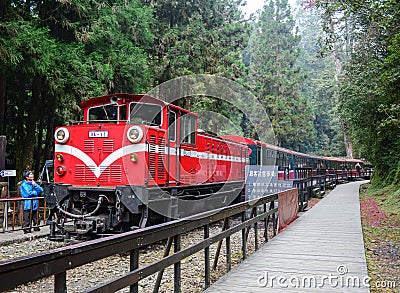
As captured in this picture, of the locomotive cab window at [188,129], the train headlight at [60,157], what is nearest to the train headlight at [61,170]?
the train headlight at [60,157]

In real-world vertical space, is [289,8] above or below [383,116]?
above

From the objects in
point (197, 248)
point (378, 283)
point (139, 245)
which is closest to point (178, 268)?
point (197, 248)

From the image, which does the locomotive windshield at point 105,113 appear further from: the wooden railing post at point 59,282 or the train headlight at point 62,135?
the wooden railing post at point 59,282

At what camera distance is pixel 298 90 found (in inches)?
1868

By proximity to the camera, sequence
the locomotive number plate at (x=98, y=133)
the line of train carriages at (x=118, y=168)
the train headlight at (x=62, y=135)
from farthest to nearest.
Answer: the train headlight at (x=62, y=135) < the locomotive number plate at (x=98, y=133) < the line of train carriages at (x=118, y=168)

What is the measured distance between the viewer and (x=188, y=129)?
36.1 feet

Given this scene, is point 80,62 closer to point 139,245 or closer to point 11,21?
point 11,21

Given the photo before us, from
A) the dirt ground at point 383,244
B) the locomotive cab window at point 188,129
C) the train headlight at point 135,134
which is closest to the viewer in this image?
the dirt ground at point 383,244

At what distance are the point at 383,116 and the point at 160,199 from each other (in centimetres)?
1625

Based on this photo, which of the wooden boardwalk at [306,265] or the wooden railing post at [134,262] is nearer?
the wooden railing post at [134,262]

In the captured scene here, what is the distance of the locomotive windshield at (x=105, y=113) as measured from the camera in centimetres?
920

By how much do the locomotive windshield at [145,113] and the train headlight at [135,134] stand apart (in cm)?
54

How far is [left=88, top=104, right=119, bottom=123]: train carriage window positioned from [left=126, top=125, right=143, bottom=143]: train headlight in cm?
75
